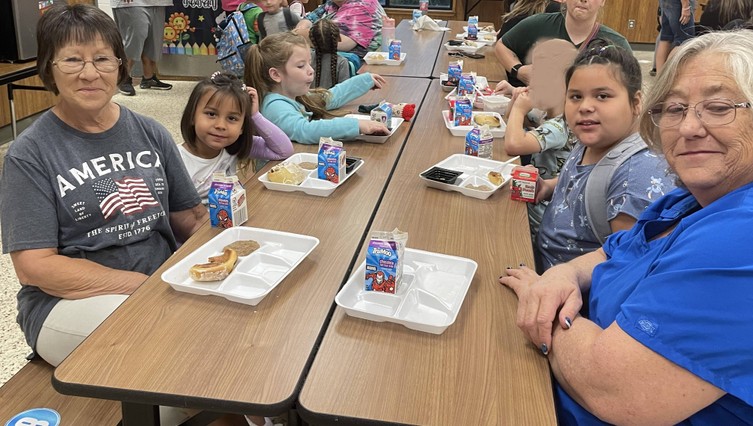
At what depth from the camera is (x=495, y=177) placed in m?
2.10

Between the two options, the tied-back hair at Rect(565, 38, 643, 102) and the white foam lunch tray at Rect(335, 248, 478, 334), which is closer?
the white foam lunch tray at Rect(335, 248, 478, 334)

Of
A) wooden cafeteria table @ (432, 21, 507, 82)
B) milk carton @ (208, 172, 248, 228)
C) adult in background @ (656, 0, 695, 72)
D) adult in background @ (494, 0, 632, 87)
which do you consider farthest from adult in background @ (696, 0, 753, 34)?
milk carton @ (208, 172, 248, 228)

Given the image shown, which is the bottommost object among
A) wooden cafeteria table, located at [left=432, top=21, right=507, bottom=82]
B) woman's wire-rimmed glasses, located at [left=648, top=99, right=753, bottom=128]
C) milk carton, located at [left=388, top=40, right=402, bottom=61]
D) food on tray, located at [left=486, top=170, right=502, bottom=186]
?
food on tray, located at [left=486, top=170, right=502, bottom=186]

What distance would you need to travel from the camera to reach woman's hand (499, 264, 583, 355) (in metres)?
1.23

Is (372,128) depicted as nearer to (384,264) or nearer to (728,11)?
(384,264)

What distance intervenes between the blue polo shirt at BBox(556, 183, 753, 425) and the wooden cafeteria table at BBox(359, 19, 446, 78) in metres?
2.92

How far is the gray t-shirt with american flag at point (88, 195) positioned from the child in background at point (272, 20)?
8.40ft

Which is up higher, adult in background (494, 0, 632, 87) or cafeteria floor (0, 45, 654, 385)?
adult in background (494, 0, 632, 87)

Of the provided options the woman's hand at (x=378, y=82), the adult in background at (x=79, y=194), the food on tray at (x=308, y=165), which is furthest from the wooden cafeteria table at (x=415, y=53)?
the adult in background at (x=79, y=194)

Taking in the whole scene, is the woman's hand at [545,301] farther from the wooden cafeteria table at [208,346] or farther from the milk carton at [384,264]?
the wooden cafeteria table at [208,346]

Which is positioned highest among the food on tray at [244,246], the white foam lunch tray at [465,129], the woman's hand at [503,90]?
the woman's hand at [503,90]

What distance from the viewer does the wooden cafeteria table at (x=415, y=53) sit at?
12.8ft

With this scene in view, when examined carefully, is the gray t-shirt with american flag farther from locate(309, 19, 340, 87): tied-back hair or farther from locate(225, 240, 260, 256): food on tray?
locate(309, 19, 340, 87): tied-back hair

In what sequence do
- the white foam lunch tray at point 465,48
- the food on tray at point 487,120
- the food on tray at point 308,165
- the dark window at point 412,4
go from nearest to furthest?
the food on tray at point 308,165
the food on tray at point 487,120
the white foam lunch tray at point 465,48
the dark window at point 412,4
